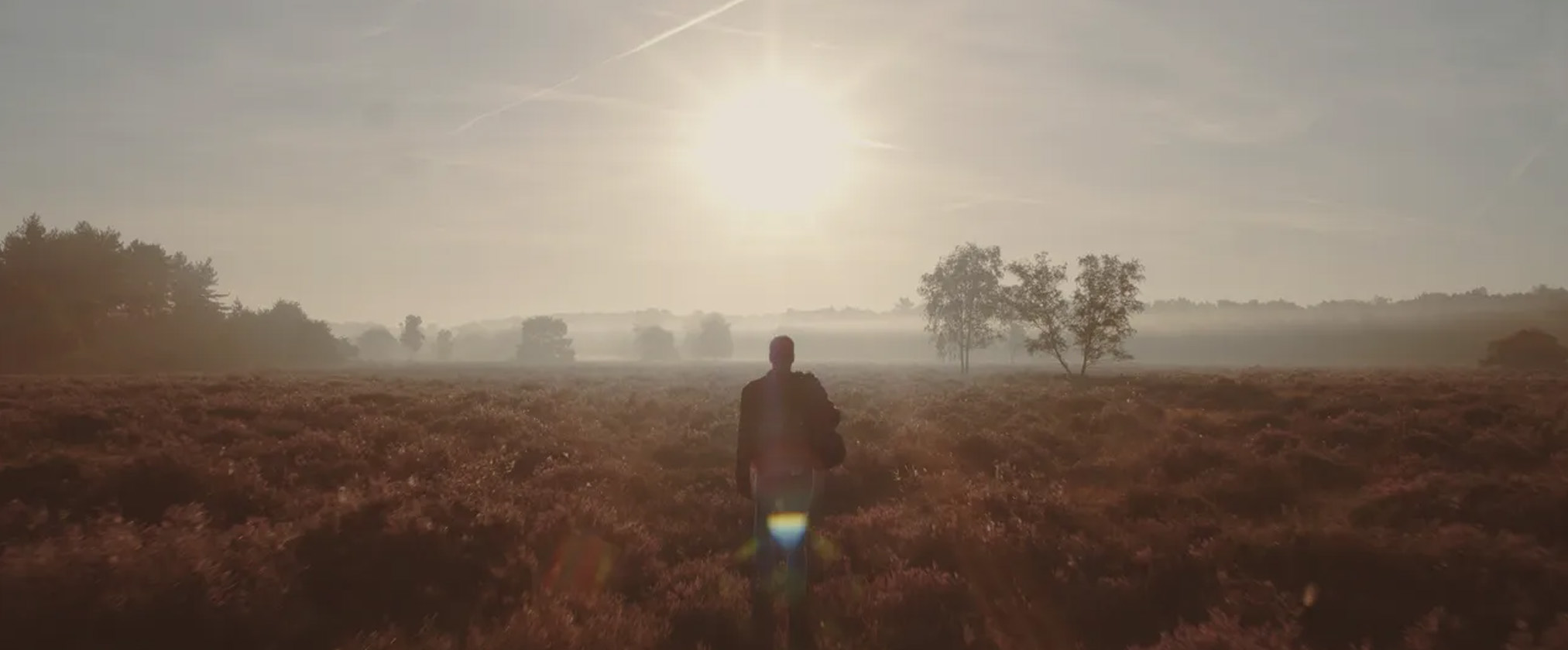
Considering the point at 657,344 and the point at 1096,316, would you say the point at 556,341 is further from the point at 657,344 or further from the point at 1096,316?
the point at 1096,316

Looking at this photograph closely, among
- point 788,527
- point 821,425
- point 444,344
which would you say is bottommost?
point 788,527

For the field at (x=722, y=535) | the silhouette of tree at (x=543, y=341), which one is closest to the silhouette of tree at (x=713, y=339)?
the silhouette of tree at (x=543, y=341)

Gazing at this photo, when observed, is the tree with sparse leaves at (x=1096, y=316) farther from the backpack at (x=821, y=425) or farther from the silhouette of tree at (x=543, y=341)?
the silhouette of tree at (x=543, y=341)

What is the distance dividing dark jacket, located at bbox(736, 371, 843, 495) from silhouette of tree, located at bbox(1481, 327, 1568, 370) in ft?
242

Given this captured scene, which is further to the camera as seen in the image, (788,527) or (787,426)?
(788,527)

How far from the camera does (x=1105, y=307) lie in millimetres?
43500

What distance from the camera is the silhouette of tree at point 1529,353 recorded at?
58.9 meters

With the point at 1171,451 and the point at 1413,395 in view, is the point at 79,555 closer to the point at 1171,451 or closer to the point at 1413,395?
the point at 1171,451

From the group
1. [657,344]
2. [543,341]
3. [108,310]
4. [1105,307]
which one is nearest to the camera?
[1105,307]

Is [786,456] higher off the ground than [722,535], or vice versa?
[786,456]

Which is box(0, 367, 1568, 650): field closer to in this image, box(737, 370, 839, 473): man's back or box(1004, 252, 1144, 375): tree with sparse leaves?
box(737, 370, 839, 473): man's back

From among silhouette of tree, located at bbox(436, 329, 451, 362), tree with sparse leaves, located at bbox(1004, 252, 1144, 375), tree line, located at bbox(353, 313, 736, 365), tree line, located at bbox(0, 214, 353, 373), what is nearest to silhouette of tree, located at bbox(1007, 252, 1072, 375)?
tree with sparse leaves, located at bbox(1004, 252, 1144, 375)

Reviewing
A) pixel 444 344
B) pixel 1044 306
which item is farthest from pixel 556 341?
pixel 1044 306

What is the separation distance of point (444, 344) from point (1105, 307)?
612 ft
